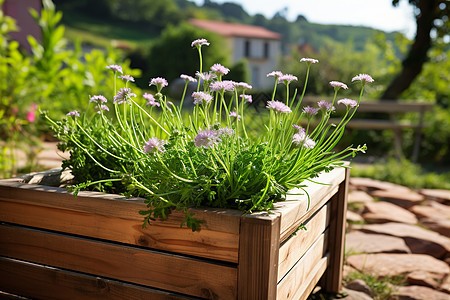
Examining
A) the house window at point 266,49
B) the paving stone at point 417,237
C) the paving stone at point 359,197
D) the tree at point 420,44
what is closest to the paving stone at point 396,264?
the paving stone at point 417,237

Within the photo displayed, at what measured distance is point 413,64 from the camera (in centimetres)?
712

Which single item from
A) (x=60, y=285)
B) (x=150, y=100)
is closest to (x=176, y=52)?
(x=150, y=100)

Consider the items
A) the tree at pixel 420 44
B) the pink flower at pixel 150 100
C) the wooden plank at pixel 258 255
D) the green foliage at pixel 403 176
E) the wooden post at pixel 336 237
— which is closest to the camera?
the wooden plank at pixel 258 255

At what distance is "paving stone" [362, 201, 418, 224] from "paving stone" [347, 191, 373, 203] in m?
0.09

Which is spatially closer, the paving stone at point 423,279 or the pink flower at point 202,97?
the pink flower at point 202,97

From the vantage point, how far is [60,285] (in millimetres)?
1323

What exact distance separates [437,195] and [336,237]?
108 inches

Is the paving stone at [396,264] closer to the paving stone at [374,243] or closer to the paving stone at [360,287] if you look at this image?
the paving stone at [374,243]

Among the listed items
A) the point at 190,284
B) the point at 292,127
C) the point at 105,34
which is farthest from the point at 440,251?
the point at 105,34

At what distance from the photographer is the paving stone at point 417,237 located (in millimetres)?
2596

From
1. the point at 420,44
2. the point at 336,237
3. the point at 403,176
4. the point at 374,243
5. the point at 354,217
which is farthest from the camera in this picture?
the point at 420,44

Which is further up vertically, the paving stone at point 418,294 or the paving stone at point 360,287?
the paving stone at point 360,287

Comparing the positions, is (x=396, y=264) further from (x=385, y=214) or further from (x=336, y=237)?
(x=385, y=214)

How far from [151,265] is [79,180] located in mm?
471
